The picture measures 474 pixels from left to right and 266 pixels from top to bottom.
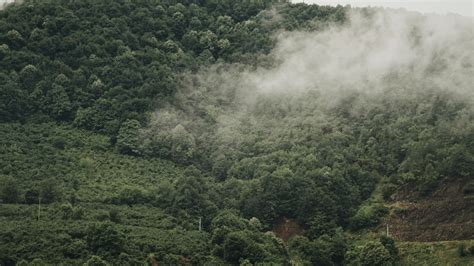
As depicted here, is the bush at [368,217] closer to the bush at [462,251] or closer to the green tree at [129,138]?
the bush at [462,251]

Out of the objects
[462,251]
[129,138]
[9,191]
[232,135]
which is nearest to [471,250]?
[462,251]

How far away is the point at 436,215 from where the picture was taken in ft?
334

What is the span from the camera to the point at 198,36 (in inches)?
5645

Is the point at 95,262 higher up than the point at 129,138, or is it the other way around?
the point at 129,138

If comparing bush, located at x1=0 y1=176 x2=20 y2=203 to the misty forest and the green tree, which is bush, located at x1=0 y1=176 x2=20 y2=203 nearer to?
the misty forest

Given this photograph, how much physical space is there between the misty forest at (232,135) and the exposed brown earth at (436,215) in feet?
0.66

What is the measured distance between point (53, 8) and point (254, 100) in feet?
98.7

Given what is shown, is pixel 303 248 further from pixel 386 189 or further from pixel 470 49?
pixel 470 49

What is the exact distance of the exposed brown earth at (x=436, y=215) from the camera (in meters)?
99.2

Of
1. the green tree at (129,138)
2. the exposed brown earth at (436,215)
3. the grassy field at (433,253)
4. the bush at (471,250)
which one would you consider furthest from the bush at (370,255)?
the green tree at (129,138)

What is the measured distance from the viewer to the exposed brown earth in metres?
99.2

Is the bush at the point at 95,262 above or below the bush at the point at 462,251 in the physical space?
below

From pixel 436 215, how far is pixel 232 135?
2943 centimetres

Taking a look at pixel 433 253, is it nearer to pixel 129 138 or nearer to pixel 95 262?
pixel 95 262
